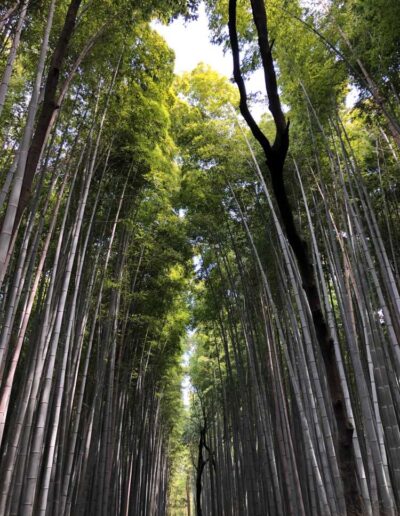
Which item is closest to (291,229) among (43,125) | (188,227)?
(43,125)

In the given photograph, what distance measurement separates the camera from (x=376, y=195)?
589cm

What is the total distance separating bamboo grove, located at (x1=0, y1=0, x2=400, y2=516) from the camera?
292cm

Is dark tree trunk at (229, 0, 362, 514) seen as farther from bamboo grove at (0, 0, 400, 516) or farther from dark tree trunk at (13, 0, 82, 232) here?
dark tree trunk at (13, 0, 82, 232)

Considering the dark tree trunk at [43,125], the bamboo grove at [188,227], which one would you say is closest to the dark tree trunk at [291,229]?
the bamboo grove at [188,227]

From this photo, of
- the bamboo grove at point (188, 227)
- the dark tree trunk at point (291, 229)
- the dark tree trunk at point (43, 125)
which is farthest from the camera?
the bamboo grove at point (188, 227)

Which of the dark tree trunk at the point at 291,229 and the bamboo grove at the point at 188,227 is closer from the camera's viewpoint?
the dark tree trunk at the point at 291,229

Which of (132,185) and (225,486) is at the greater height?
(132,185)

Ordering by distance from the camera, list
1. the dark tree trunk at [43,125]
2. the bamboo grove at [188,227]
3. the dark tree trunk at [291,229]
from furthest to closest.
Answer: the bamboo grove at [188,227] → the dark tree trunk at [43,125] → the dark tree trunk at [291,229]

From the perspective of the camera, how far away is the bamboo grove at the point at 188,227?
292 centimetres

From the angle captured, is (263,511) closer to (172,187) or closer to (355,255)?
(355,255)

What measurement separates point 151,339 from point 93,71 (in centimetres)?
530

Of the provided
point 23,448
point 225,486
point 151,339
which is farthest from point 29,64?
point 225,486

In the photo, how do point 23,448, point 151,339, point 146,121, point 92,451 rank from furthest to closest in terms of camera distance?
point 151,339
point 92,451
point 146,121
point 23,448

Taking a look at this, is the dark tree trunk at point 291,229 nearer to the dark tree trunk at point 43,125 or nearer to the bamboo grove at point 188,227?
the bamboo grove at point 188,227
